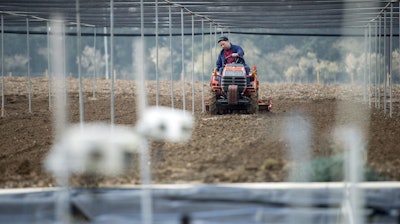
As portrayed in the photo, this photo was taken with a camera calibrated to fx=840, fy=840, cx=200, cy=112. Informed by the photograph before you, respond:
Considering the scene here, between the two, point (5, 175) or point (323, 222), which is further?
point (5, 175)

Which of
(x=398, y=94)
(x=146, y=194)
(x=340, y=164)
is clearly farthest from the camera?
(x=398, y=94)

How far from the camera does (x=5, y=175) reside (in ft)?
30.5

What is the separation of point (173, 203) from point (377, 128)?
6834 mm

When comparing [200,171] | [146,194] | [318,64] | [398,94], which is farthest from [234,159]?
[318,64]

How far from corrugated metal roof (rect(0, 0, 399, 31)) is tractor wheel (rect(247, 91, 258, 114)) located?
1.50 metres

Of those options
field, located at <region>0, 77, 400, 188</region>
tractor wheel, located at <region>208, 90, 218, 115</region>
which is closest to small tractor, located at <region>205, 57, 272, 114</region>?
tractor wheel, located at <region>208, 90, 218, 115</region>

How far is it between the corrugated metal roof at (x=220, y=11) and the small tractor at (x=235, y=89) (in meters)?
1.11

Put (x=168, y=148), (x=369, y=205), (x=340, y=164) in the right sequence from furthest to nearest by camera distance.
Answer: (x=168, y=148)
(x=340, y=164)
(x=369, y=205)

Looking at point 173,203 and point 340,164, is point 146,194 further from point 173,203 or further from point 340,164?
point 340,164

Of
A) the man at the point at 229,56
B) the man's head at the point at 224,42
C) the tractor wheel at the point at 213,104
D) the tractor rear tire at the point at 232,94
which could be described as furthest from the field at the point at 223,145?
the man's head at the point at 224,42

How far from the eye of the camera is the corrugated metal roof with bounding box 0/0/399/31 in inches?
521

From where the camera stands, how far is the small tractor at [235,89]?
14.1 metres

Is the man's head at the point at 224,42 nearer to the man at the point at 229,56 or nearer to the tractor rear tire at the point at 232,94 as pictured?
the man at the point at 229,56

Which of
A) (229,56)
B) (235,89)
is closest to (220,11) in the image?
(229,56)
